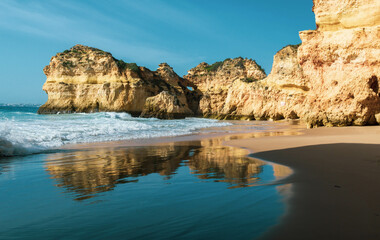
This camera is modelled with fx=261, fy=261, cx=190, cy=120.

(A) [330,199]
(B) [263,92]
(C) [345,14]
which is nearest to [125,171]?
(A) [330,199]

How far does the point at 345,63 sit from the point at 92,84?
40138mm

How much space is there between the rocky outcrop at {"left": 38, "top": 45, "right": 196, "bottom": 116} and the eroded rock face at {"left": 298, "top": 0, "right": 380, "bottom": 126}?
2996 cm

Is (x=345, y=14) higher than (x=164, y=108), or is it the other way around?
(x=345, y=14)

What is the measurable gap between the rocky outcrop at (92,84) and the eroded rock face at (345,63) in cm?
2996

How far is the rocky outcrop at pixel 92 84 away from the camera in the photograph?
44156 mm

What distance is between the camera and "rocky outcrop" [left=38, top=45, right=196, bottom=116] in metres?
44.2

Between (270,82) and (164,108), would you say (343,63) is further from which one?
(164,108)

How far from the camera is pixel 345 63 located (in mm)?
Answer: 14055

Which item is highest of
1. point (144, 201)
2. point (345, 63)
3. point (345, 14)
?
point (345, 14)

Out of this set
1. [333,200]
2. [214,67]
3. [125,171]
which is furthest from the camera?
[214,67]

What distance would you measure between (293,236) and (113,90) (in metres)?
44.7

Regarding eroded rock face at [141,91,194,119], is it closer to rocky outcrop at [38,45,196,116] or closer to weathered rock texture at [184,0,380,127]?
rocky outcrop at [38,45,196,116]

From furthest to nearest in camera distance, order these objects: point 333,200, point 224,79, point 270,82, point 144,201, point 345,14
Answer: point 224,79 → point 270,82 → point 345,14 → point 144,201 → point 333,200

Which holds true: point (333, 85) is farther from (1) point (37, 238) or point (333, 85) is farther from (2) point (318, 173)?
(1) point (37, 238)
